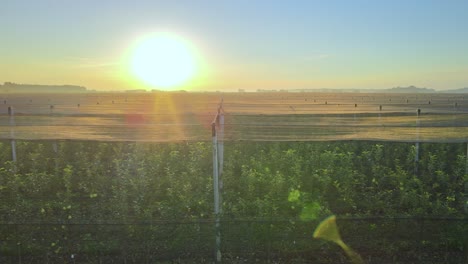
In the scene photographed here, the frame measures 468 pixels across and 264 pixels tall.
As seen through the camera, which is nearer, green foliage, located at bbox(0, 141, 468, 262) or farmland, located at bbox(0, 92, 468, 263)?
farmland, located at bbox(0, 92, 468, 263)

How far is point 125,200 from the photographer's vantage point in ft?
20.5

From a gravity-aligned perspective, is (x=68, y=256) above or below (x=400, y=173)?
below

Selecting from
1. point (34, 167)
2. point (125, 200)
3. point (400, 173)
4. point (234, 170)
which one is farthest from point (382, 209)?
point (34, 167)

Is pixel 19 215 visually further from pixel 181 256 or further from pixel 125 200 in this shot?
pixel 181 256

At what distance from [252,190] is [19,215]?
391 cm

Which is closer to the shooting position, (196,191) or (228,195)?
(228,195)

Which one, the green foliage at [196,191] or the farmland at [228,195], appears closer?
the farmland at [228,195]

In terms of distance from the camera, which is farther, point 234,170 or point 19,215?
point 234,170

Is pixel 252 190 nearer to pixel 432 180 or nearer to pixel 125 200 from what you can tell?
pixel 125 200

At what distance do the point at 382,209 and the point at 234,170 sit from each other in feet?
10.9

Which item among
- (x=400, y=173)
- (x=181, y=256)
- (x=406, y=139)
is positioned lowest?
(x=181, y=256)

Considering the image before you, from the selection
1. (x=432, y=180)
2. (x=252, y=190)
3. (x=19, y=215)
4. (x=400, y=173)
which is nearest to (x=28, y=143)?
(x=19, y=215)

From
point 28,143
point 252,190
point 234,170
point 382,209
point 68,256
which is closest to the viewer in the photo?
point 68,256

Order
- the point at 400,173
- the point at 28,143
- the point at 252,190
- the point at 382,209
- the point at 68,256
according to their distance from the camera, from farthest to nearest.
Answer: the point at 28,143 < the point at 400,173 < the point at 252,190 < the point at 382,209 < the point at 68,256
